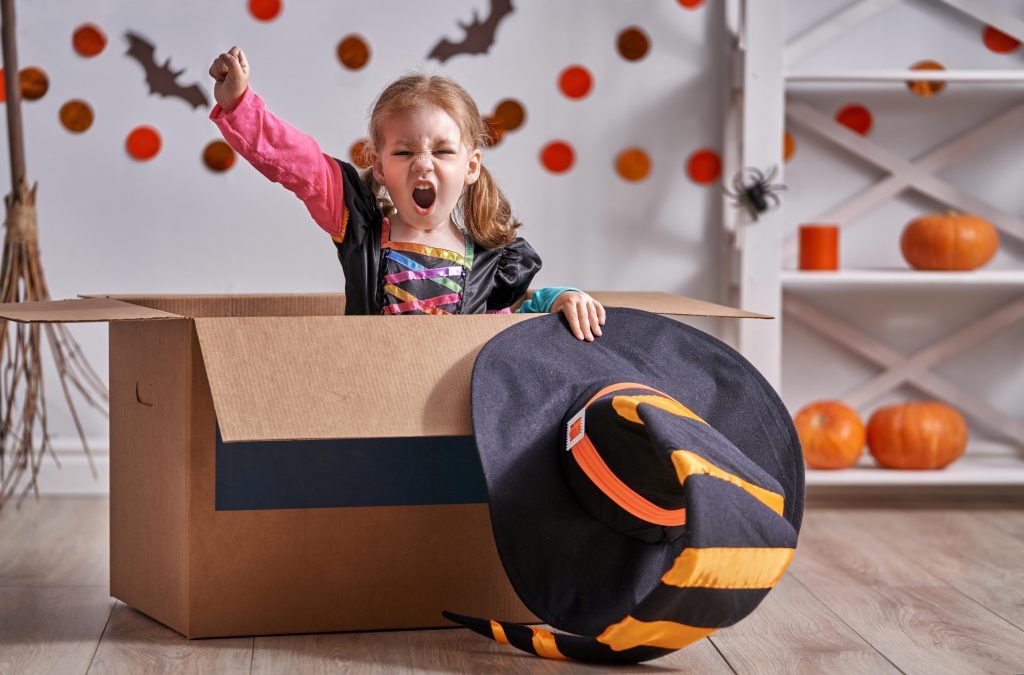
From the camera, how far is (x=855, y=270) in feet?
6.54

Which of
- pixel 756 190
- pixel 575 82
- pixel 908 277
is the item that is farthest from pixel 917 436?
pixel 575 82

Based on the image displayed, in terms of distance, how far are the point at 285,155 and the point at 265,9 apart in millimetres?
758

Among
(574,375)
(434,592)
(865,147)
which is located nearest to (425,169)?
(574,375)

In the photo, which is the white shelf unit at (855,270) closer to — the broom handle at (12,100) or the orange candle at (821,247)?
the orange candle at (821,247)

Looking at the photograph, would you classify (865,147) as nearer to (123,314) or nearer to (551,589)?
(551,589)

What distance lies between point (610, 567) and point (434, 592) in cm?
20

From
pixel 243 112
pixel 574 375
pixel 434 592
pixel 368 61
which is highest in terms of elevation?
pixel 368 61

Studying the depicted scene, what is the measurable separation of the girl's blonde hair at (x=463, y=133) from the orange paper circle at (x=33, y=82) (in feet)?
2.56

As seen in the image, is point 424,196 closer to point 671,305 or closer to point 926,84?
point 671,305

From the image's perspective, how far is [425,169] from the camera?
1.33 meters

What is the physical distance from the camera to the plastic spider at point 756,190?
1.86 metres

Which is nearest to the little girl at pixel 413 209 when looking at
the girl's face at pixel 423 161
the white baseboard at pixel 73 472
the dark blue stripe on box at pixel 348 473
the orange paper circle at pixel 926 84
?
the girl's face at pixel 423 161

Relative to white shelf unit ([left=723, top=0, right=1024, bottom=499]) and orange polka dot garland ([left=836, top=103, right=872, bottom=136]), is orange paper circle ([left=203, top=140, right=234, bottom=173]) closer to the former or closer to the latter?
white shelf unit ([left=723, top=0, right=1024, bottom=499])

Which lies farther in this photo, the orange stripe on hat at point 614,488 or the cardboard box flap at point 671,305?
the cardboard box flap at point 671,305
